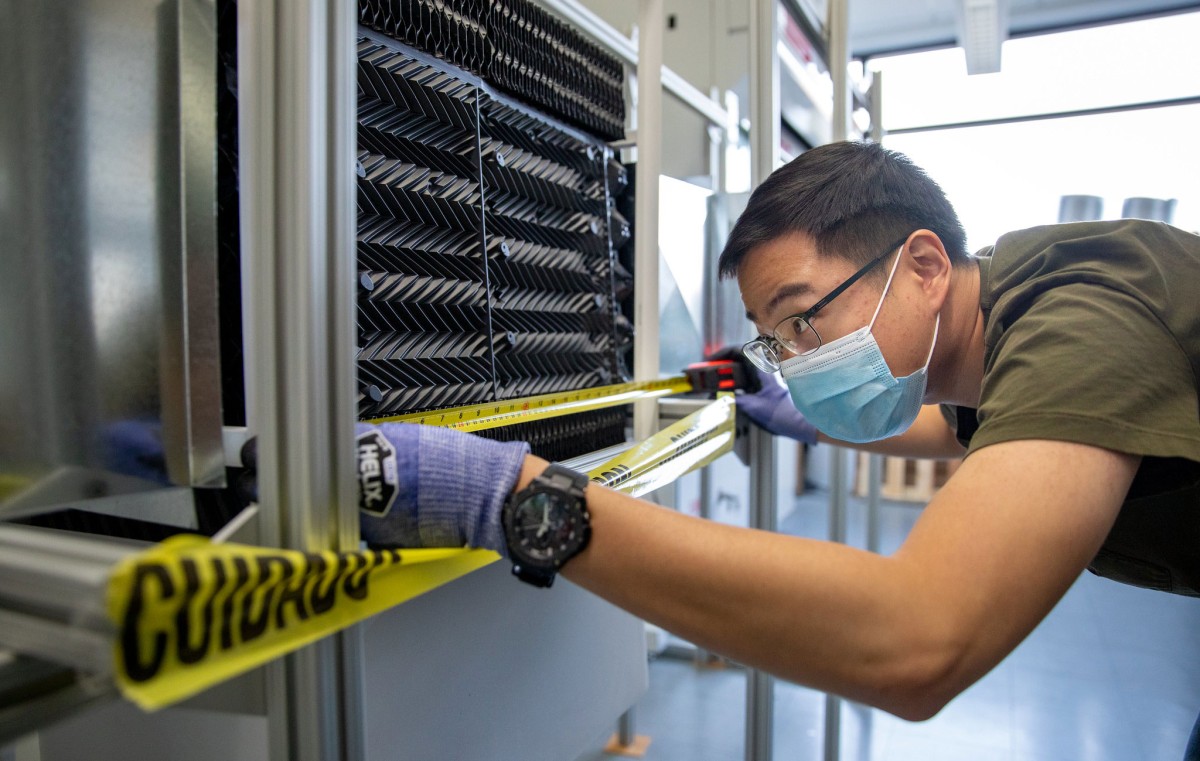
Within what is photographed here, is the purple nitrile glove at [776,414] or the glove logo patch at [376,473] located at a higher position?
the glove logo patch at [376,473]

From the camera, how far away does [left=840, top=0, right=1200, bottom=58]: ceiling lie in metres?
4.46

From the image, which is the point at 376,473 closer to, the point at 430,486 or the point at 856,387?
the point at 430,486

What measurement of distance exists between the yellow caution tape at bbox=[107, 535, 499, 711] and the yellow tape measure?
8.0 inches

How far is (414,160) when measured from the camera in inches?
36.8

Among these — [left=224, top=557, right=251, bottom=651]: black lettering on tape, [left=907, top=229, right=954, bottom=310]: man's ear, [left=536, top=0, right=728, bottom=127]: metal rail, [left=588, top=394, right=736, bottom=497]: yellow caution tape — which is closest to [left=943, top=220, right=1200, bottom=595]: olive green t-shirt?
[left=907, top=229, right=954, bottom=310]: man's ear

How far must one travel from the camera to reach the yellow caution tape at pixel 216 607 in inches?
14.4

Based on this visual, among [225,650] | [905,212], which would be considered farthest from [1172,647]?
[225,650]

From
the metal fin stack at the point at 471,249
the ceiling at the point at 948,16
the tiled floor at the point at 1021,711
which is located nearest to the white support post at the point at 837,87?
the tiled floor at the point at 1021,711

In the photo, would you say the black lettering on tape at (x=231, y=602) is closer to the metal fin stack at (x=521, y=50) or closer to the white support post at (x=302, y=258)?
the white support post at (x=302, y=258)

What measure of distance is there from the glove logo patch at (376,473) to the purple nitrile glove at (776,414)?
38.3 inches

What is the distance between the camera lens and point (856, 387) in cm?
101

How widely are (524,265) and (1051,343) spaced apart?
72 centimetres

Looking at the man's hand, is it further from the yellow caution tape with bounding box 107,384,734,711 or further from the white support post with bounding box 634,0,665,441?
the yellow caution tape with bounding box 107,384,734,711

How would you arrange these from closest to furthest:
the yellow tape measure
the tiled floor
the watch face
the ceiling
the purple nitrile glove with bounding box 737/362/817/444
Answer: the watch face, the yellow tape measure, the purple nitrile glove with bounding box 737/362/817/444, the tiled floor, the ceiling
